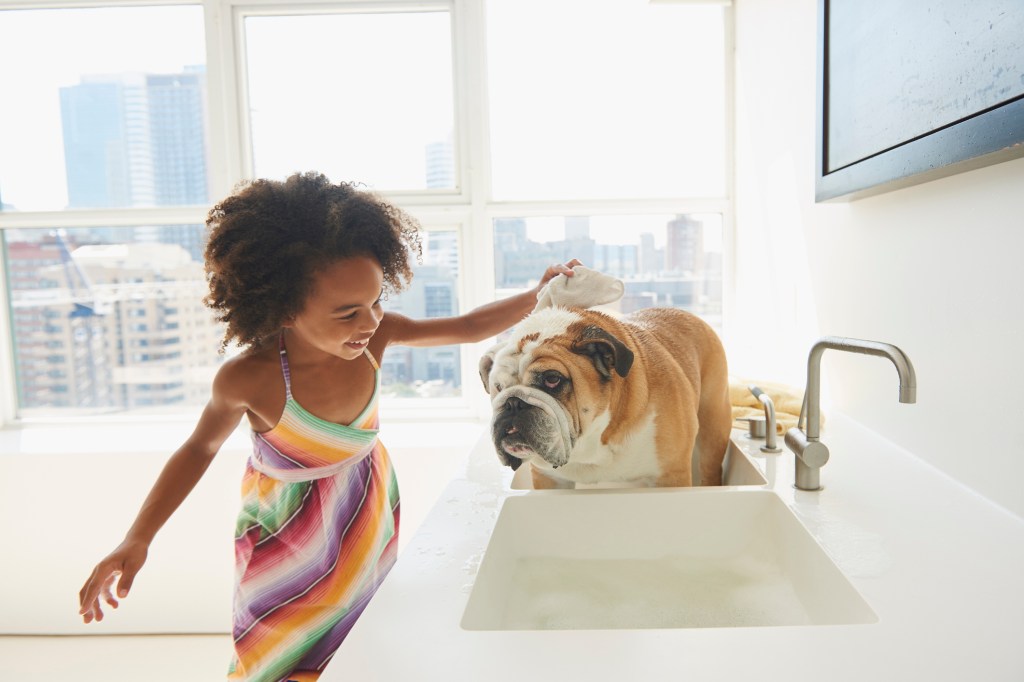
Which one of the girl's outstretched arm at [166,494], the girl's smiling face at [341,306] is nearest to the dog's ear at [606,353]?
the girl's smiling face at [341,306]

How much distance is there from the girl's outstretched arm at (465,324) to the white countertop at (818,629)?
22.1 inches

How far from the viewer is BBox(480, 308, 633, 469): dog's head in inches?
33.5

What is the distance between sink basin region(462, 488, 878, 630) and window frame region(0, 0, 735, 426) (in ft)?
5.21

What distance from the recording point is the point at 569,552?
945 millimetres

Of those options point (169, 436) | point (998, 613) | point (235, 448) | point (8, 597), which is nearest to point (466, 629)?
point (998, 613)

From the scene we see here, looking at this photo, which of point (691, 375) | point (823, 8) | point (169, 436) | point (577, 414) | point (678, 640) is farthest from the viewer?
point (169, 436)

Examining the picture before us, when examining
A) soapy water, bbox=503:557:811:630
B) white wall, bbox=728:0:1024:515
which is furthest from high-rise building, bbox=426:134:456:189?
soapy water, bbox=503:557:811:630

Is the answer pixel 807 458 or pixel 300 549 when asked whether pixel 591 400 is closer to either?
pixel 807 458

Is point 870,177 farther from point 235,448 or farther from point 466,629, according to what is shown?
point 235,448

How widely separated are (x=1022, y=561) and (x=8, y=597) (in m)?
3.02

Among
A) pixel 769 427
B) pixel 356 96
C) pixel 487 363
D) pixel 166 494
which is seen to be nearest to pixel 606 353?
pixel 487 363

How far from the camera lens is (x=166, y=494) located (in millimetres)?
1021

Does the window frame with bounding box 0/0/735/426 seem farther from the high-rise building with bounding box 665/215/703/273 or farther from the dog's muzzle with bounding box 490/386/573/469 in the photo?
the dog's muzzle with bounding box 490/386/573/469

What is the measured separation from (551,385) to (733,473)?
Answer: 1.65 feet
